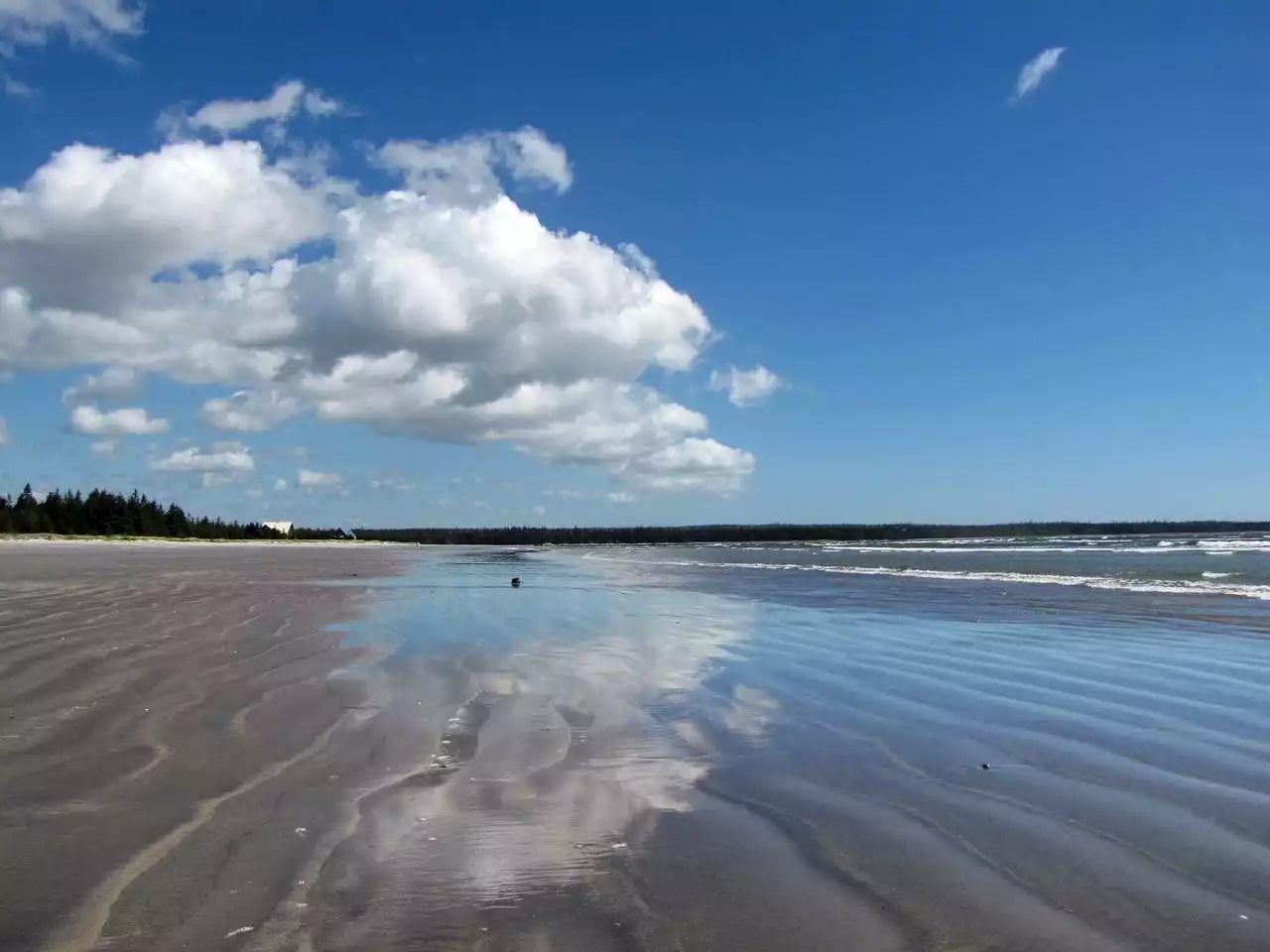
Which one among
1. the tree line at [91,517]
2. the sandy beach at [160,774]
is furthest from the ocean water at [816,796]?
the tree line at [91,517]

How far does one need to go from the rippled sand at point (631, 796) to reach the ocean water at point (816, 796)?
0.09 ft

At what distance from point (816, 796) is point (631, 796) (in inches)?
45.3

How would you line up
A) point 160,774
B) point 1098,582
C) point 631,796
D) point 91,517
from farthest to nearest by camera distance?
point 91,517 < point 1098,582 < point 160,774 < point 631,796

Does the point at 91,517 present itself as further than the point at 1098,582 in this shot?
Yes

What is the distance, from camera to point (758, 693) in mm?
9406

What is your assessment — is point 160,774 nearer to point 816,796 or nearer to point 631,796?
point 631,796

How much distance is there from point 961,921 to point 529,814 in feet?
7.96

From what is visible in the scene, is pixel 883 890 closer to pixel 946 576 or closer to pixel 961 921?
pixel 961 921

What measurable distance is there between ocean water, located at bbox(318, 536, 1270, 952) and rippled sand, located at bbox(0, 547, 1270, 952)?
27mm

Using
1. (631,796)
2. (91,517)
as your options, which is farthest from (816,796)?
(91,517)

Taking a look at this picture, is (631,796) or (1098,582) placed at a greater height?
(1098,582)

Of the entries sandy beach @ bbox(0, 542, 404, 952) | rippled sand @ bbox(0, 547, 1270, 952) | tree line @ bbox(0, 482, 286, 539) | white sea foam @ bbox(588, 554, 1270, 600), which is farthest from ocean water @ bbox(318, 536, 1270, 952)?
tree line @ bbox(0, 482, 286, 539)

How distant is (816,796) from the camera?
5.65 meters

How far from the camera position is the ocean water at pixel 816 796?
3.79 metres
